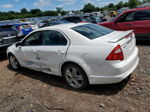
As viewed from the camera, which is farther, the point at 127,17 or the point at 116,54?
the point at 127,17

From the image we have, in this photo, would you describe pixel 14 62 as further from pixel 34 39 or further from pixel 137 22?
pixel 137 22

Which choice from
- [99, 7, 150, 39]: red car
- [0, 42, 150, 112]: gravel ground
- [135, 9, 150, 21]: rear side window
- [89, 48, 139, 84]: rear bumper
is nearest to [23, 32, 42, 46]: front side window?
[0, 42, 150, 112]: gravel ground

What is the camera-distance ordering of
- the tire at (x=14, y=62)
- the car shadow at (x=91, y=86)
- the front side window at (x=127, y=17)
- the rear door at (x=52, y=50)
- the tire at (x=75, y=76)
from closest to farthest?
the tire at (x=75, y=76)
the car shadow at (x=91, y=86)
the rear door at (x=52, y=50)
the tire at (x=14, y=62)
the front side window at (x=127, y=17)

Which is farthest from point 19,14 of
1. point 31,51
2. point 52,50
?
point 52,50

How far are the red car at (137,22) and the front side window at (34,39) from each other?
434cm

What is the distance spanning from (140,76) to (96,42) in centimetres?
168

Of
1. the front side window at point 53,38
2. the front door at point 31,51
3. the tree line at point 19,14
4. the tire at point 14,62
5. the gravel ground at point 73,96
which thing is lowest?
the gravel ground at point 73,96

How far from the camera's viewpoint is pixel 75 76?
3436mm

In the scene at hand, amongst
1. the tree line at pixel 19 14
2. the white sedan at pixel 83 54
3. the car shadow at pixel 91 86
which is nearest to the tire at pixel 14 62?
the car shadow at pixel 91 86

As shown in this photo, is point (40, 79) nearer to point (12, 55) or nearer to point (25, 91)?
point (25, 91)

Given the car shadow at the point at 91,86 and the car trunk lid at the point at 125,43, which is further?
the car shadow at the point at 91,86

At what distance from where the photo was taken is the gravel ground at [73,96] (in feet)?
9.50

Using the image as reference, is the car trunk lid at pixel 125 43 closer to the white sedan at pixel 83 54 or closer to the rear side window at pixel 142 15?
the white sedan at pixel 83 54

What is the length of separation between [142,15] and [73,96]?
521cm
